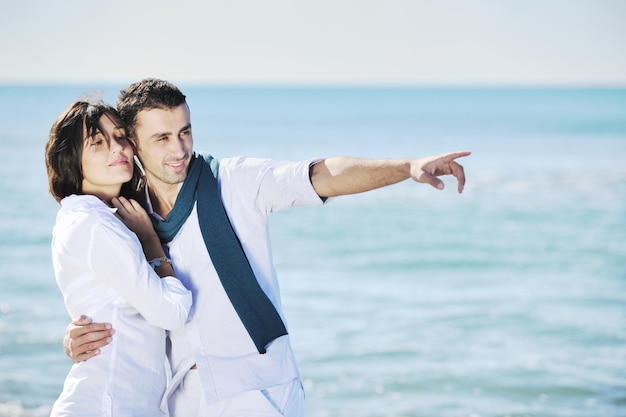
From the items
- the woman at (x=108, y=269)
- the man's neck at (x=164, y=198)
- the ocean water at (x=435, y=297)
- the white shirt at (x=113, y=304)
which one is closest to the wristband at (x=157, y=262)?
the woman at (x=108, y=269)

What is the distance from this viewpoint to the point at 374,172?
2.75 meters

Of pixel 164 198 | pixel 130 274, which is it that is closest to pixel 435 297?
pixel 164 198

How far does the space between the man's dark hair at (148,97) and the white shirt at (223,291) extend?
11.6 inches

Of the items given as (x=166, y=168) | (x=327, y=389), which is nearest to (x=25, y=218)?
(x=327, y=389)

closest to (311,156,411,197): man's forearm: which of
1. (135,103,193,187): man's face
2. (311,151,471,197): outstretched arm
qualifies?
(311,151,471,197): outstretched arm

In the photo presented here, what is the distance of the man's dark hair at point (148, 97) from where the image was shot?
3.09 m

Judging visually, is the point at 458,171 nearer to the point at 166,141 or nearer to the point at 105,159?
the point at 166,141

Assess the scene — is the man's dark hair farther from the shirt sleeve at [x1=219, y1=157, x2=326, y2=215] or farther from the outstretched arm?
the outstretched arm

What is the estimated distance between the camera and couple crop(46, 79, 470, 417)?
2799 millimetres

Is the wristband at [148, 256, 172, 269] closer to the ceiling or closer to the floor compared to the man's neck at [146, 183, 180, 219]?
closer to the floor

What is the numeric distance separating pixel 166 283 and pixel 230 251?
252 mm

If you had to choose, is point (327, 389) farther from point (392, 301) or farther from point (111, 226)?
point (111, 226)

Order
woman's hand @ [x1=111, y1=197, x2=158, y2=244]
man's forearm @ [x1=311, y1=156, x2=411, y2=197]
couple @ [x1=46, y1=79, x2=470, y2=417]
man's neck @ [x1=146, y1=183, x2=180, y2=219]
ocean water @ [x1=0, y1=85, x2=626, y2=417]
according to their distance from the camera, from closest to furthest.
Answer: man's forearm @ [x1=311, y1=156, x2=411, y2=197]
couple @ [x1=46, y1=79, x2=470, y2=417]
woman's hand @ [x1=111, y1=197, x2=158, y2=244]
man's neck @ [x1=146, y1=183, x2=180, y2=219]
ocean water @ [x1=0, y1=85, x2=626, y2=417]

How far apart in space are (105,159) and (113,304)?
0.51 metres
